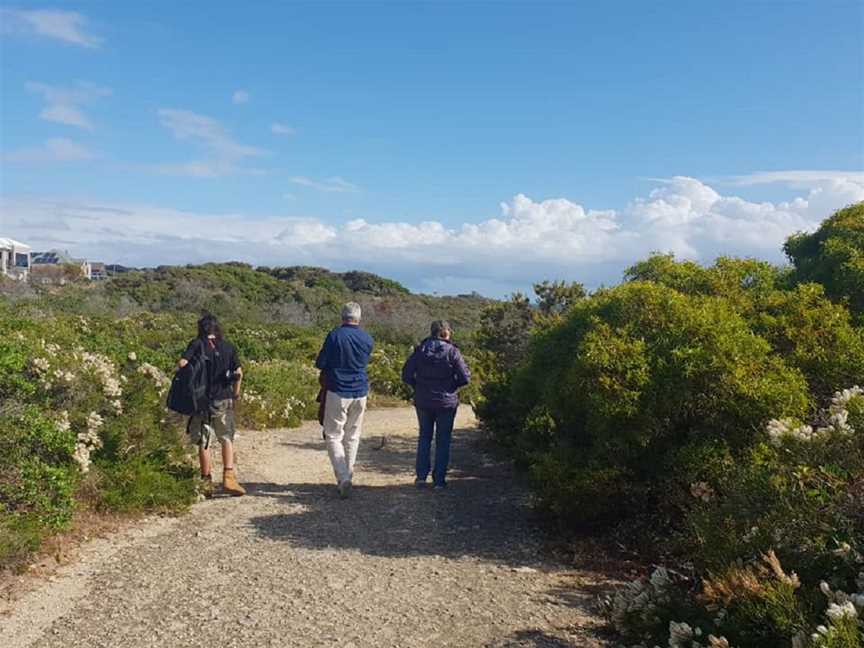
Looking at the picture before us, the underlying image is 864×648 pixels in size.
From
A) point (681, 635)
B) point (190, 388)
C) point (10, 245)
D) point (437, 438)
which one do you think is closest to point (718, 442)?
point (681, 635)

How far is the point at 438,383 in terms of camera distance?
7.44 meters

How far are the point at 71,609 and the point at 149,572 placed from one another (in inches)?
25.6

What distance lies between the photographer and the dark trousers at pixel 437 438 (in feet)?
24.4

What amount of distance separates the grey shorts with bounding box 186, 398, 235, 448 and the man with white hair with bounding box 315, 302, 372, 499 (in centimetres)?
94

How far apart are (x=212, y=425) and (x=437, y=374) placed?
2231 millimetres

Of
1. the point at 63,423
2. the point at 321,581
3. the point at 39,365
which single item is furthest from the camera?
the point at 39,365

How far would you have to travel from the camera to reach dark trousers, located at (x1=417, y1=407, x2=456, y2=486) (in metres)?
7.44

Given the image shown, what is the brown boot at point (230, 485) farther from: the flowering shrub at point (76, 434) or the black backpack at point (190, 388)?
the black backpack at point (190, 388)

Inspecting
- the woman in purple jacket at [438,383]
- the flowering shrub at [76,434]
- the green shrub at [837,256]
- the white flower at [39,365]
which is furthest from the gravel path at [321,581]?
the green shrub at [837,256]

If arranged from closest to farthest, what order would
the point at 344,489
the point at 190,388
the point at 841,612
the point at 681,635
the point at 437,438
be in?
the point at 841,612 → the point at 681,635 → the point at 190,388 → the point at 344,489 → the point at 437,438

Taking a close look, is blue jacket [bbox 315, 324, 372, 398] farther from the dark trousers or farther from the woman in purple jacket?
the dark trousers

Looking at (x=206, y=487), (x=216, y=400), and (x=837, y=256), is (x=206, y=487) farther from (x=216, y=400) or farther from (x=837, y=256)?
(x=837, y=256)

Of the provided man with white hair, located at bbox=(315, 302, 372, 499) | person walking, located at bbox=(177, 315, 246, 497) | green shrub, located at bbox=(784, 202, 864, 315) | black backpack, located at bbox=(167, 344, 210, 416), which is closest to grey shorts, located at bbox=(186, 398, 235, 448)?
person walking, located at bbox=(177, 315, 246, 497)

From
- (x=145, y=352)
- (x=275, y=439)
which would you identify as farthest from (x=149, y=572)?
(x=275, y=439)
